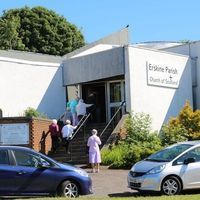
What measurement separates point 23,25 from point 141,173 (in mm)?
45151

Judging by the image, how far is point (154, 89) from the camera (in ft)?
97.2

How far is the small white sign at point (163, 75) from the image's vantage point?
29.4 meters

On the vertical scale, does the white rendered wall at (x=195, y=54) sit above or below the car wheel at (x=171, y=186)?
above

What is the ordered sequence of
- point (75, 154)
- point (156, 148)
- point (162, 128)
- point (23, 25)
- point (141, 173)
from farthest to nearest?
point (23, 25) → point (162, 128) → point (75, 154) → point (156, 148) → point (141, 173)

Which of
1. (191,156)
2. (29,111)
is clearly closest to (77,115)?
(29,111)

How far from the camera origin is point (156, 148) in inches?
960

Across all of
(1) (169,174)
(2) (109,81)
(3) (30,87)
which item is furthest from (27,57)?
(1) (169,174)

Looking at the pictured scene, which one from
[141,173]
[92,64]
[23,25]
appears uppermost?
[23,25]

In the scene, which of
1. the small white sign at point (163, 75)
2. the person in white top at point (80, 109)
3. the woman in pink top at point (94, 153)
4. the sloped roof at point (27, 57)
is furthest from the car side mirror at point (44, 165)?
the sloped roof at point (27, 57)

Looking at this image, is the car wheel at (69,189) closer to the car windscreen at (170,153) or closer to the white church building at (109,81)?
the car windscreen at (170,153)

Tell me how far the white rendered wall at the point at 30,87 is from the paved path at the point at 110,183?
28.4 feet

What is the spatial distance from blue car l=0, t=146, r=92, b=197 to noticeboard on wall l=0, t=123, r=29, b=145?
10.7m

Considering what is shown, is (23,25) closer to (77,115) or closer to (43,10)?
(43,10)

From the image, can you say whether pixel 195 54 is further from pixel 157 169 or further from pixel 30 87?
pixel 157 169
